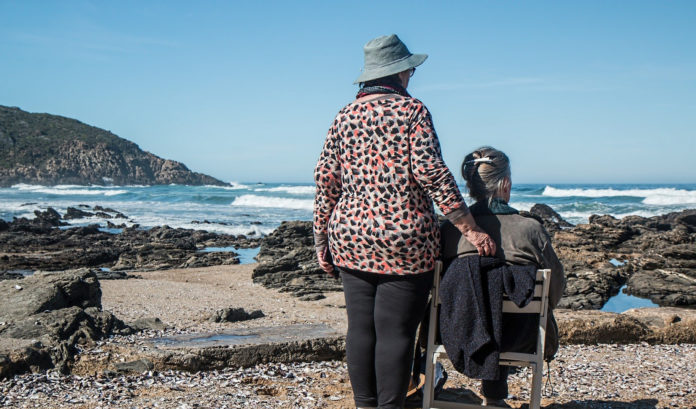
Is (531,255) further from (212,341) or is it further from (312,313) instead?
(312,313)

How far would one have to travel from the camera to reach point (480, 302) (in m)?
2.75

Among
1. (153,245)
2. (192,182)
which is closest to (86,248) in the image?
(153,245)

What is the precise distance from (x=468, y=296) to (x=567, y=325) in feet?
10.2

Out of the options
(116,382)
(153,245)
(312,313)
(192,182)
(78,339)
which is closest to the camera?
(116,382)

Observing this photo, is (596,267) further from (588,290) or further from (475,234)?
(475,234)

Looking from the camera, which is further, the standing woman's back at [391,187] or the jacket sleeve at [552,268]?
Answer: the jacket sleeve at [552,268]

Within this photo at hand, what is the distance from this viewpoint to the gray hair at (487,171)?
9.63ft

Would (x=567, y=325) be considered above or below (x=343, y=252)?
below

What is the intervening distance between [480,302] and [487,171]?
2.11ft

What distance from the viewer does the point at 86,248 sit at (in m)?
16.4

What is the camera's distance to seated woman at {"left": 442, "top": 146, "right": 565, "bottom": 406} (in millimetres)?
2822

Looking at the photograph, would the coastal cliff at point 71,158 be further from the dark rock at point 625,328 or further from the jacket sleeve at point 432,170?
the jacket sleeve at point 432,170

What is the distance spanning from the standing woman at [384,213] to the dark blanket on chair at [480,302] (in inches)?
3.9

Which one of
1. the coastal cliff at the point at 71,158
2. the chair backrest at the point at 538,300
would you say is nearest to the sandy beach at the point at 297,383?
the chair backrest at the point at 538,300
